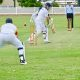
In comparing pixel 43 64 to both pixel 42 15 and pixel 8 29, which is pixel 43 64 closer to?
pixel 8 29

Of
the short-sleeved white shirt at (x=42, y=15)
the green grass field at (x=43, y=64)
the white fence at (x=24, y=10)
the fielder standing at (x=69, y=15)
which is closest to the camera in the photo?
the green grass field at (x=43, y=64)

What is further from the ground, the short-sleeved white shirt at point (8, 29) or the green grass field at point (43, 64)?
the short-sleeved white shirt at point (8, 29)

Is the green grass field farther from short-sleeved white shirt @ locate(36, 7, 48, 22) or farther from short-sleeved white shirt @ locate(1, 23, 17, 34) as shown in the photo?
short-sleeved white shirt @ locate(36, 7, 48, 22)

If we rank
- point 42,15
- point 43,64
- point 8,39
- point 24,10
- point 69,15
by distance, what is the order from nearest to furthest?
1. point 8,39
2. point 43,64
3. point 42,15
4. point 69,15
5. point 24,10

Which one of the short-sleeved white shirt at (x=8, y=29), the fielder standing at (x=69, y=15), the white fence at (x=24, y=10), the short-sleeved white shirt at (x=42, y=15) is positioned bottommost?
the white fence at (x=24, y=10)

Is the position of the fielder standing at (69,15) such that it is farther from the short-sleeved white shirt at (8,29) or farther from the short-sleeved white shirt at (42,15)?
the short-sleeved white shirt at (8,29)

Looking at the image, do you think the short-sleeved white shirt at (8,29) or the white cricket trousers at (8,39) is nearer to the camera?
the white cricket trousers at (8,39)

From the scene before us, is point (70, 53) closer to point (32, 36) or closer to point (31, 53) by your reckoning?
point (31, 53)

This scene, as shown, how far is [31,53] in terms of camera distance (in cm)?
1764

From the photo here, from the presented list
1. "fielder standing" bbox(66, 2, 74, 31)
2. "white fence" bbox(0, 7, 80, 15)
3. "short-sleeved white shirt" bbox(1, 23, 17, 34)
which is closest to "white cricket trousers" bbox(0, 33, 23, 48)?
"short-sleeved white shirt" bbox(1, 23, 17, 34)

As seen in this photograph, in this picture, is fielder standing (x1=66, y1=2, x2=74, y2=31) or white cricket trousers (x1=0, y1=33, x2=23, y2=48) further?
fielder standing (x1=66, y1=2, x2=74, y2=31)

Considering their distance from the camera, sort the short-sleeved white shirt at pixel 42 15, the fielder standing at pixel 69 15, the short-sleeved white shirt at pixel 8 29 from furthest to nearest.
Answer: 1. the fielder standing at pixel 69 15
2. the short-sleeved white shirt at pixel 42 15
3. the short-sleeved white shirt at pixel 8 29

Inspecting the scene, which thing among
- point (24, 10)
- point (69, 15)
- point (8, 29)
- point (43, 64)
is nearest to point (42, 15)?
point (8, 29)

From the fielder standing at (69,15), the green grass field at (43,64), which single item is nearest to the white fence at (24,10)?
the fielder standing at (69,15)
